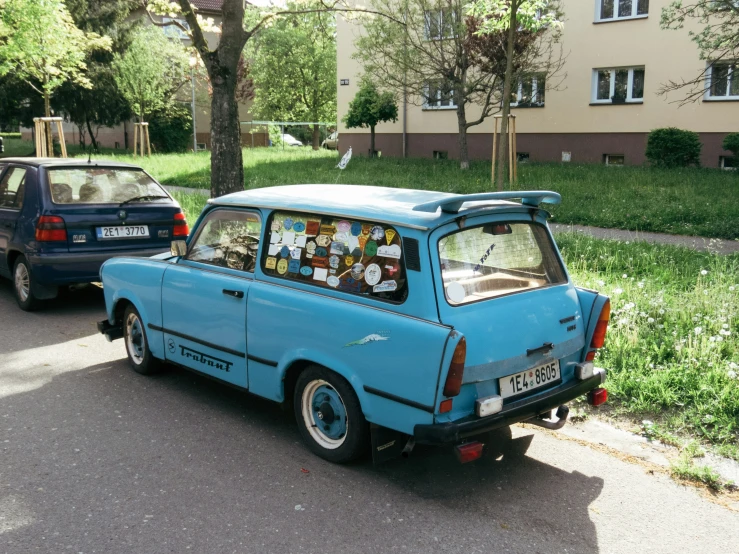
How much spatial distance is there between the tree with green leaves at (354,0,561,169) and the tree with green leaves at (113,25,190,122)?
18.5m

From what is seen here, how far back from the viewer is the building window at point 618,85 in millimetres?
24234

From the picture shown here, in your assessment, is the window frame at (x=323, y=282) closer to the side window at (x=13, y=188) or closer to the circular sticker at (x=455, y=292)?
the circular sticker at (x=455, y=292)

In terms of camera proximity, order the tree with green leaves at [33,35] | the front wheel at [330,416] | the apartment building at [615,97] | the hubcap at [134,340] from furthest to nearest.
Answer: the apartment building at [615,97] < the tree with green leaves at [33,35] < the hubcap at [134,340] < the front wheel at [330,416]

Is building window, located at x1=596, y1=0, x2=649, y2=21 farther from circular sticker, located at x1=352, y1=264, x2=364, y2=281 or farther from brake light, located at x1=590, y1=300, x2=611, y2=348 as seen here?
circular sticker, located at x1=352, y1=264, x2=364, y2=281

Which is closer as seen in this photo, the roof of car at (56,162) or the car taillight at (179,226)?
the roof of car at (56,162)

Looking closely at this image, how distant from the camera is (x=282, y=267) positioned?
4621 mm

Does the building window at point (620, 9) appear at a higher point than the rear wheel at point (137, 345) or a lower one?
higher

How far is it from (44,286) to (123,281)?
2.68m

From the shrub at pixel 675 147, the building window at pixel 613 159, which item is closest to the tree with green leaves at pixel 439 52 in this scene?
the building window at pixel 613 159

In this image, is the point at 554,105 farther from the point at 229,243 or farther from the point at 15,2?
the point at 229,243

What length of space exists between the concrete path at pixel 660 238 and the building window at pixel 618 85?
1326 cm

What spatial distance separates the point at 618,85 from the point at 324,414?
922 inches

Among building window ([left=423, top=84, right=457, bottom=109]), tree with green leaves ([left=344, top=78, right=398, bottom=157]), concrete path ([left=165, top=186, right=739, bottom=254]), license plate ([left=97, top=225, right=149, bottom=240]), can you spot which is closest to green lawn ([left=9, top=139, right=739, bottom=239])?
concrete path ([left=165, top=186, right=739, bottom=254])

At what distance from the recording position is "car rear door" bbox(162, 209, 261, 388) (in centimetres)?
483
